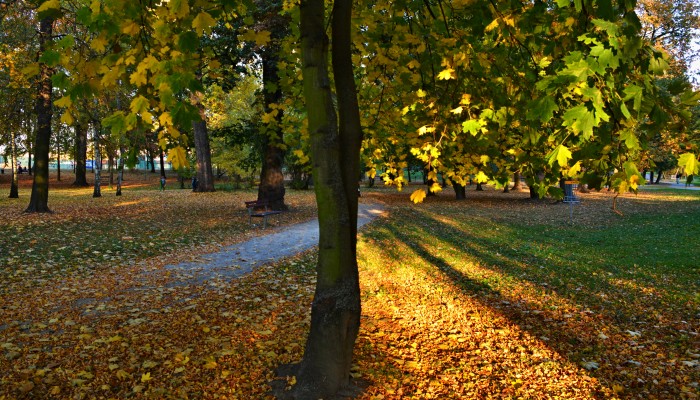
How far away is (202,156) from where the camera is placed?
26.7m

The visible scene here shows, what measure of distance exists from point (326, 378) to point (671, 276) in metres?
8.05

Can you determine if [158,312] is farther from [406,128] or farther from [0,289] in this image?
[406,128]

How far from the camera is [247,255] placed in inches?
376

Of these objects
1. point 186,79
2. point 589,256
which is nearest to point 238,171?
point 589,256

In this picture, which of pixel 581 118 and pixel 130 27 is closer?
pixel 581 118

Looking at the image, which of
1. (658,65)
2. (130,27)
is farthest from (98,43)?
(658,65)

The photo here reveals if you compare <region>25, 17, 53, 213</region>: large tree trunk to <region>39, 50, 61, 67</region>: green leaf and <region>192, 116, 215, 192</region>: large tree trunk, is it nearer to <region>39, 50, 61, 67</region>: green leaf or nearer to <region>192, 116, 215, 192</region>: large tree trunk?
<region>192, 116, 215, 192</region>: large tree trunk

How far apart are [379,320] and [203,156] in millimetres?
23615

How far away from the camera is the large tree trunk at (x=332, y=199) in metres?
3.42

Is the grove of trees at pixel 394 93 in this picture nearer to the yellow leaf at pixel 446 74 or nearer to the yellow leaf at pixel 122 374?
the yellow leaf at pixel 446 74

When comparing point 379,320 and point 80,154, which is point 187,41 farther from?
point 80,154

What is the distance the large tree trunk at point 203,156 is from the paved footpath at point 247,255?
15104 millimetres

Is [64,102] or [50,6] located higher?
[50,6]

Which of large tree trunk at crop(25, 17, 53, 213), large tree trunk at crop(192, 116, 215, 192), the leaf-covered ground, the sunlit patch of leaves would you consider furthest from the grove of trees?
large tree trunk at crop(192, 116, 215, 192)
